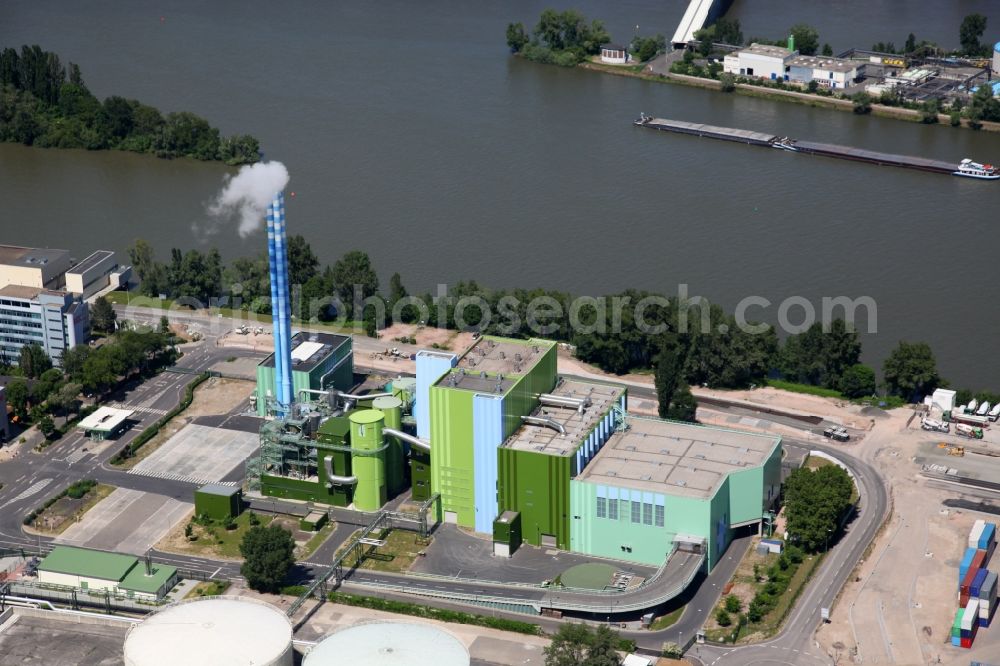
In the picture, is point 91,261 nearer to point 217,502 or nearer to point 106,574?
point 217,502

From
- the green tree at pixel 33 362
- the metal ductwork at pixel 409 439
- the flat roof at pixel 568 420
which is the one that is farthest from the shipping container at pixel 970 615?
the green tree at pixel 33 362

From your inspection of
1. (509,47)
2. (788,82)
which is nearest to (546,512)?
(788,82)

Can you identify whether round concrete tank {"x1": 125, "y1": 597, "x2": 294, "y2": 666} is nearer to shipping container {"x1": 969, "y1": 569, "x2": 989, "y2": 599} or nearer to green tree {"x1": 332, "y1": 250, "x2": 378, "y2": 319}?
shipping container {"x1": 969, "y1": 569, "x2": 989, "y2": 599}

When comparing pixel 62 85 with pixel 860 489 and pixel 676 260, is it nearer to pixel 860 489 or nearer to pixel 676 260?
pixel 676 260

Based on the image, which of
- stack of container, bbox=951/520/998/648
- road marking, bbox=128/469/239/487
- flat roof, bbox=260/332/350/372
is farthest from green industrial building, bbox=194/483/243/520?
stack of container, bbox=951/520/998/648

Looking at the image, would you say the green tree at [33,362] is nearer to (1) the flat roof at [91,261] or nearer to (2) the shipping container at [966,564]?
(1) the flat roof at [91,261]
